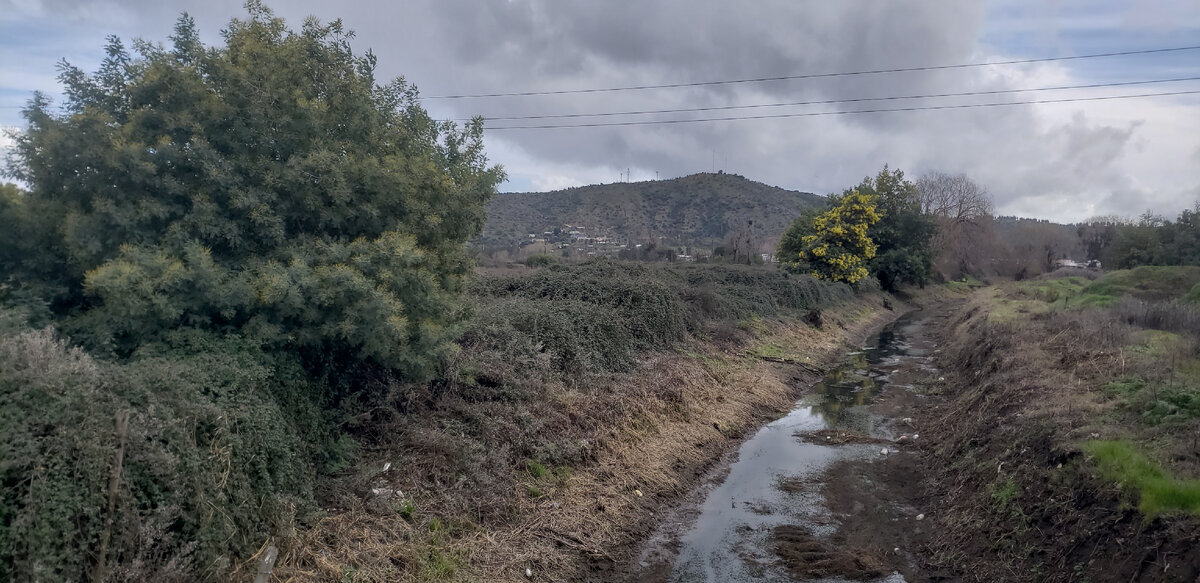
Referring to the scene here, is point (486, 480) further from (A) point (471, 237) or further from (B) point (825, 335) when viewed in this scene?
(B) point (825, 335)

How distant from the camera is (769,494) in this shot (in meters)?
11.8

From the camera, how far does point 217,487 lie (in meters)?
5.94

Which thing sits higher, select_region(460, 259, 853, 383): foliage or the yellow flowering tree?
the yellow flowering tree

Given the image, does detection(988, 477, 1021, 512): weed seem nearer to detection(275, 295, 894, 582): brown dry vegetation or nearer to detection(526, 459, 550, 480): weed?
detection(275, 295, 894, 582): brown dry vegetation

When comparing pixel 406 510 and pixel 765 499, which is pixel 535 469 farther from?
pixel 765 499

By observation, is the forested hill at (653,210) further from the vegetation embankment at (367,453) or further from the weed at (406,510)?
the weed at (406,510)

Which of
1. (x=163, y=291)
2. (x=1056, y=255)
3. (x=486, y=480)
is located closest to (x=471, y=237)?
(x=486, y=480)

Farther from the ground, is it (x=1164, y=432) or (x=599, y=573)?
(x=1164, y=432)

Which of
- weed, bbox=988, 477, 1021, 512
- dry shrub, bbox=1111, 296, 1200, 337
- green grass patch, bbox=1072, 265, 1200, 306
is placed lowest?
weed, bbox=988, 477, 1021, 512

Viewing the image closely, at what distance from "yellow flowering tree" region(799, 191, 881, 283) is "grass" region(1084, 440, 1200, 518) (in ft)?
119

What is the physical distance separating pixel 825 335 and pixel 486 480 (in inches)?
960

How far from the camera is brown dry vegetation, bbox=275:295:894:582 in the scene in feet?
24.5

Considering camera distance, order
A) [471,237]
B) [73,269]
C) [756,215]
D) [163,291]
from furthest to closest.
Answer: [756,215], [471,237], [73,269], [163,291]

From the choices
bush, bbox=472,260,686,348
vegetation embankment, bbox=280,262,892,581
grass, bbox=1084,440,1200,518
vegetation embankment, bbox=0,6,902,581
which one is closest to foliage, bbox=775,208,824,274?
vegetation embankment, bbox=280,262,892,581
